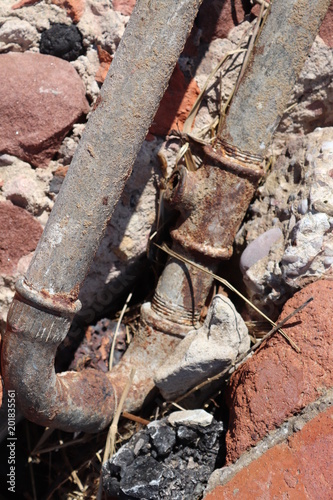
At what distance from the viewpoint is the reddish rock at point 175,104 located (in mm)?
1755

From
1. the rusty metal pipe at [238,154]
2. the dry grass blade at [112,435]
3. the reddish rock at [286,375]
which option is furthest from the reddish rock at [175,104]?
the dry grass blade at [112,435]

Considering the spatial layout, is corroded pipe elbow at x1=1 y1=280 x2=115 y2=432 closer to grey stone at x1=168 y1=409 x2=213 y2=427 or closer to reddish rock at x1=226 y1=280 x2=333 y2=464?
grey stone at x1=168 y1=409 x2=213 y2=427

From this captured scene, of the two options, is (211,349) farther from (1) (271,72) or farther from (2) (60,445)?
(1) (271,72)

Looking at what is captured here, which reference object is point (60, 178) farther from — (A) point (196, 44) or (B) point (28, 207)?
(A) point (196, 44)

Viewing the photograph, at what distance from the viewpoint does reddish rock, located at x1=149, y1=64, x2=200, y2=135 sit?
1755mm

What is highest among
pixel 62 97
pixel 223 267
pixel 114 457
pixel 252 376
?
pixel 62 97

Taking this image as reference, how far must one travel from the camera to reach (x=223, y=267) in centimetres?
187

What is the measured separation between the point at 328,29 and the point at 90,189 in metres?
0.92

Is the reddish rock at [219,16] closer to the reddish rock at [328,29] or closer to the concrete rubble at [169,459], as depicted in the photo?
the reddish rock at [328,29]

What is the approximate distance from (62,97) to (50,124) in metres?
0.09

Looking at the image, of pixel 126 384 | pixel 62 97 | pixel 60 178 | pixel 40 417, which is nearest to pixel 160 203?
pixel 60 178

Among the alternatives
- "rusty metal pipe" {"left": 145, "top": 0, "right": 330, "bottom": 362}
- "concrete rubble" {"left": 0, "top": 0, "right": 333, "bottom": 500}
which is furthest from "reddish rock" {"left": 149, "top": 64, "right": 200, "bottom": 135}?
Result: "rusty metal pipe" {"left": 145, "top": 0, "right": 330, "bottom": 362}

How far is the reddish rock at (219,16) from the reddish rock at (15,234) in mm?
793

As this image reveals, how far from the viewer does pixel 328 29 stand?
5.71ft
